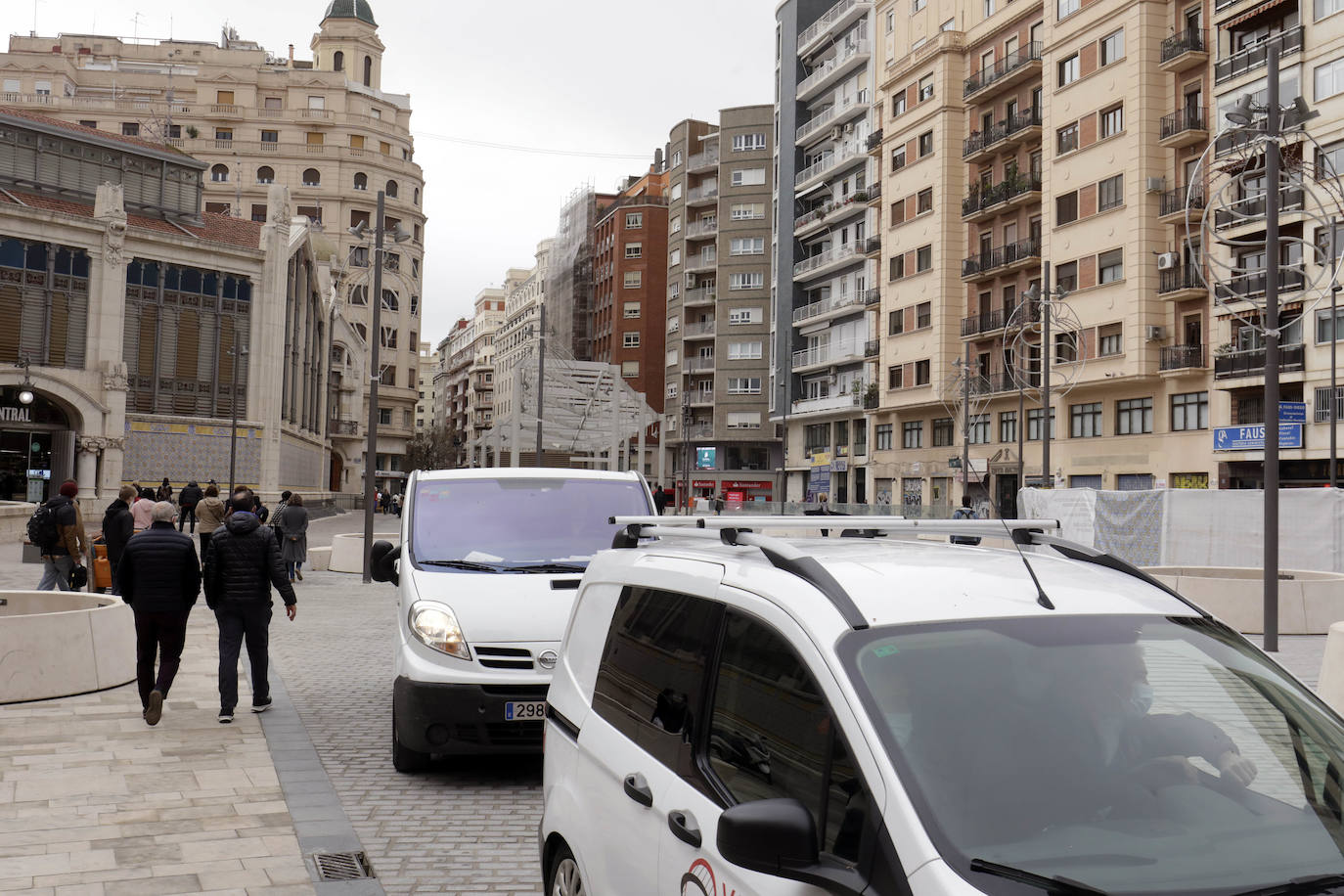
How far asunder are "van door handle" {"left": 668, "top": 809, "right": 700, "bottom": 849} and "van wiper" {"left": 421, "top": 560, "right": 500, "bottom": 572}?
5.19 m

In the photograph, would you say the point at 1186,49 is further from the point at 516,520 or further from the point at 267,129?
the point at 267,129

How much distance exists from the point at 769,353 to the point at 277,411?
38611 mm

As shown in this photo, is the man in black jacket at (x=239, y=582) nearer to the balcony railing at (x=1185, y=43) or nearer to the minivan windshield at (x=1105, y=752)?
the minivan windshield at (x=1105, y=752)

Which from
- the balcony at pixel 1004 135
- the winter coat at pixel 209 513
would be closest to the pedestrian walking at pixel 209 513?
the winter coat at pixel 209 513

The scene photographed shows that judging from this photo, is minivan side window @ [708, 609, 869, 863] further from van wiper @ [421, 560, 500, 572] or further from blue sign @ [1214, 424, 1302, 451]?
blue sign @ [1214, 424, 1302, 451]

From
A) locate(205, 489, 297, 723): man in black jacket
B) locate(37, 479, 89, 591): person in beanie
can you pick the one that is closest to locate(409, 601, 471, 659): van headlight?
locate(205, 489, 297, 723): man in black jacket

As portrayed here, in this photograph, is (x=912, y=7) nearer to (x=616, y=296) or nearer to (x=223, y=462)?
(x=223, y=462)

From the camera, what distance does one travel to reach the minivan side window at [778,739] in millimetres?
2629

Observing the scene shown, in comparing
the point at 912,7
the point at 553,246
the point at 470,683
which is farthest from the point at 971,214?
the point at 553,246

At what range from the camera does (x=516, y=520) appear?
887 centimetres

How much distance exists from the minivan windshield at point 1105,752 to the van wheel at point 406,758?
18.3ft

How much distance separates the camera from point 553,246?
11788 centimetres

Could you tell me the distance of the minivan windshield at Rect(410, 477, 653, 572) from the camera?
8469 mm

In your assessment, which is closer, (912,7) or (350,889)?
(350,889)
